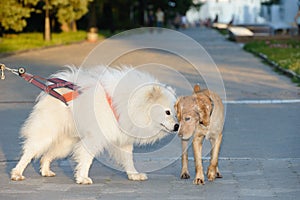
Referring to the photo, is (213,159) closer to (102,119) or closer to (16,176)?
(102,119)

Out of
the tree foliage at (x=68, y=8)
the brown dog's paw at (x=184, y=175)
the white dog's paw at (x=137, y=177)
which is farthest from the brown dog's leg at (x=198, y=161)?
the tree foliage at (x=68, y=8)

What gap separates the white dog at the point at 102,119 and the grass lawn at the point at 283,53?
12710 millimetres

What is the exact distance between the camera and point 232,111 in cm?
1391

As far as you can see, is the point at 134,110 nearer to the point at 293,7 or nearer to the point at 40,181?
the point at 40,181

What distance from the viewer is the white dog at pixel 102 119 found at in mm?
7656

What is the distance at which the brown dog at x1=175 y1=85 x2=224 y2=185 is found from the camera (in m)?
7.52

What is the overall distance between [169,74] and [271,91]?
3.99 m

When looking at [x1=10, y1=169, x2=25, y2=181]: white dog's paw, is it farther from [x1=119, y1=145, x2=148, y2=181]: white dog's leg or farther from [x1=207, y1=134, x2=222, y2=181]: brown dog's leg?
[x1=207, y1=134, x2=222, y2=181]: brown dog's leg

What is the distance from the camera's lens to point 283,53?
28.7 meters

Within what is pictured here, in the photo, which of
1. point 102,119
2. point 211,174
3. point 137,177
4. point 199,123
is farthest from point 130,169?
point 199,123

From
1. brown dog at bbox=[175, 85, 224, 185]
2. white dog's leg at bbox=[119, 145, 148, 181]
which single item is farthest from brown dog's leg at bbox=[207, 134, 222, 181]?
white dog's leg at bbox=[119, 145, 148, 181]

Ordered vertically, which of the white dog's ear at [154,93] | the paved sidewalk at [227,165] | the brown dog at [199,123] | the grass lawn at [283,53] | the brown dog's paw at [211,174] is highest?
the white dog's ear at [154,93]

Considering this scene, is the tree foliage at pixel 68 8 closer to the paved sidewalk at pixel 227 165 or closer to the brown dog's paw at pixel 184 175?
the paved sidewalk at pixel 227 165

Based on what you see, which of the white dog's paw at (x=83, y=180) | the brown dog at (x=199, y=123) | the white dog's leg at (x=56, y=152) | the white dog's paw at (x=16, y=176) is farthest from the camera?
the white dog's leg at (x=56, y=152)
